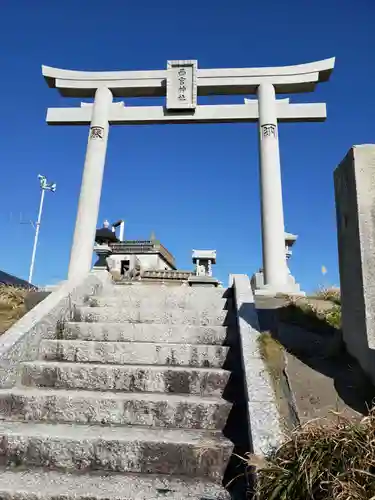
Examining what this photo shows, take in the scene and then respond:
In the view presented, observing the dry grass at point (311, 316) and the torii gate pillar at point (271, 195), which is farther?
the torii gate pillar at point (271, 195)

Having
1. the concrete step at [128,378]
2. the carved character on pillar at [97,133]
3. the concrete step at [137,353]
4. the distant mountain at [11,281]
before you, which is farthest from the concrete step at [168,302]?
the carved character on pillar at [97,133]

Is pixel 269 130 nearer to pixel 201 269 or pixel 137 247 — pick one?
pixel 201 269

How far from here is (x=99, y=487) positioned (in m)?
2.12

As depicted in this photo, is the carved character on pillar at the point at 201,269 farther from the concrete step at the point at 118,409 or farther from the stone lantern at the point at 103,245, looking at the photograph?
the concrete step at the point at 118,409

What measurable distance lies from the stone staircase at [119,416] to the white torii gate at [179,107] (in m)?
3.98

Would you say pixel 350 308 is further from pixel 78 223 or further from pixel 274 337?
pixel 78 223

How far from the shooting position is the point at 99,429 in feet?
8.45

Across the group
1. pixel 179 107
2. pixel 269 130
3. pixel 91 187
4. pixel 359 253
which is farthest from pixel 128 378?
pixel 179 107

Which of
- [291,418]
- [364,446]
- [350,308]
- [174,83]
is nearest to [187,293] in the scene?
[350,308]

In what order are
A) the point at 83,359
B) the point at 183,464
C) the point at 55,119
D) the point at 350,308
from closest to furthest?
1. the point at 183,464
2. the point at 350,308
3. the point at 83,359
4. the point at 55,119

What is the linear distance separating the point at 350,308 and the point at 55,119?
812 cm

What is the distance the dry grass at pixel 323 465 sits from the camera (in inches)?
58.6

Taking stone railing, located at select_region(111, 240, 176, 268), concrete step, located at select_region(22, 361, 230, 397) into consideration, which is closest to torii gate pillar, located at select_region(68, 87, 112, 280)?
concrete step, located at select_region(22, 361, 230, 397)

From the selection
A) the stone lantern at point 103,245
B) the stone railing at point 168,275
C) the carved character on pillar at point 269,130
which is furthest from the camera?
the stone railing at point 168,275
